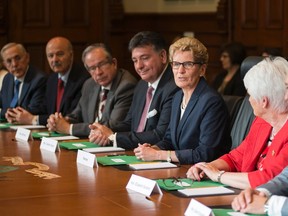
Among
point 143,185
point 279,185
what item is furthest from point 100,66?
point 279,185

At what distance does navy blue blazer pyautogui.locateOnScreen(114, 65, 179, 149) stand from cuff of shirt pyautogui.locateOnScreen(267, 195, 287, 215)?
6.87ft

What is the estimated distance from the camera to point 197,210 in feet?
9.84

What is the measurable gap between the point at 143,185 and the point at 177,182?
25 centimetres

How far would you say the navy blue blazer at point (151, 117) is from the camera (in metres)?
5.11

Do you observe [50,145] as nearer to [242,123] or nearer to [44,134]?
[44,134]

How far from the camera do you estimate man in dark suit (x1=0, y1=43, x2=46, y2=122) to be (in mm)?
7354

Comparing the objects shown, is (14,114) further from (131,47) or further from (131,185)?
(131,185)

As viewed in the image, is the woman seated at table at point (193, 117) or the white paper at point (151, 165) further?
the woman seated at table at point (193, 117)

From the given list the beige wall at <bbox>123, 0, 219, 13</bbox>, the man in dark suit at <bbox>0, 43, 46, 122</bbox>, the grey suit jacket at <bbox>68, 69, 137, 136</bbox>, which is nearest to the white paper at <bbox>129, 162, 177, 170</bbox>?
the grey suit jacket at <bbox>68, 69, 137, 136</bbox>

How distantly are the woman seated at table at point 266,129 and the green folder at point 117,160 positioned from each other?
0.63 m

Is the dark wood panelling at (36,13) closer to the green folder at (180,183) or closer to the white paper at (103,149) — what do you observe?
the white paper at (103,149)

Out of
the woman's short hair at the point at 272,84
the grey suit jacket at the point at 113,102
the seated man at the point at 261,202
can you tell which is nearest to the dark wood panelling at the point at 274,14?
the grey suit jacket at the point at 113,102

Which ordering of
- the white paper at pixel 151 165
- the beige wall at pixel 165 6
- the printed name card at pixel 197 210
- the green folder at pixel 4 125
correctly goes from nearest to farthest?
the printed name card at pixel 197 210
the white paper at pixel 151 165
the green folder at pixel 4 125
the beige wall at pixel 165 6

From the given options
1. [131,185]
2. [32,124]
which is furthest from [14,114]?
[131,185]
